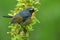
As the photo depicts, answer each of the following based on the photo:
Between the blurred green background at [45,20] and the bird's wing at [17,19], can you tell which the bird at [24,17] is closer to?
the bird's wing at [17,19]

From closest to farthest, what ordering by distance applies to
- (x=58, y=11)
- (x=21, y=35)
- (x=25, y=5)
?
(x=21, y=35) < (x=25, y=5) < (x=58, y=11)

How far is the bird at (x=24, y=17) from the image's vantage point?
9.67ft

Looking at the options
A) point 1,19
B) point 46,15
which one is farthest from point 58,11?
point 1,19

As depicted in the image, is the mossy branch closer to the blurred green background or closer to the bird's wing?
the bird's wing

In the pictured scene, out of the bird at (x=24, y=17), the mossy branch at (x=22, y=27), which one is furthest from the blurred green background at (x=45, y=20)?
the mossy branch at (x=22, y=27)

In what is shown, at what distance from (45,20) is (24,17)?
1889 mm

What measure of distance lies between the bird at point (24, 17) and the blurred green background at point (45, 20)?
147 cm

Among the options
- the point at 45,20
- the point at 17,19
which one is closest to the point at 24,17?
the point at 17,19

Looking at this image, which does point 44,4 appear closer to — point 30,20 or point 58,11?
point 58,11

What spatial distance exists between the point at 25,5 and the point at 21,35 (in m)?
0.37

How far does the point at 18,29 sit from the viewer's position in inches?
115

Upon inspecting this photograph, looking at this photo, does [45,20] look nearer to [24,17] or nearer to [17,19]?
[24,17]

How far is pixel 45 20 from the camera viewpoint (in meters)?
4.93

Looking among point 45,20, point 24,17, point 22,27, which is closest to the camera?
point 22,27
